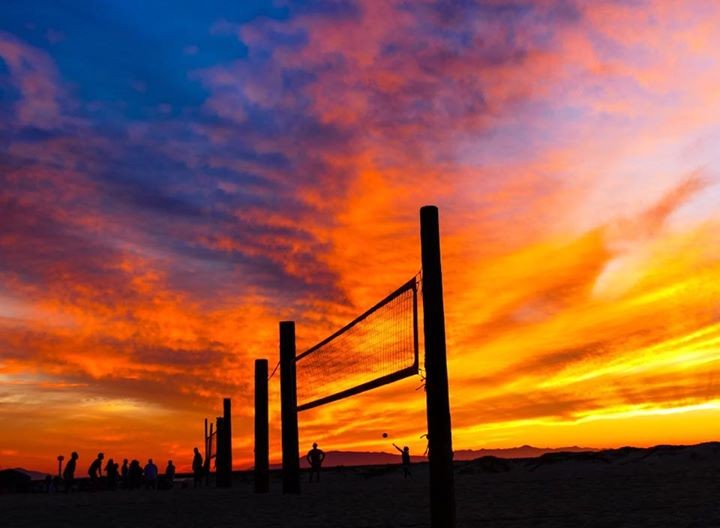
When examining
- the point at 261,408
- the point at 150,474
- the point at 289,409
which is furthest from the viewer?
the point at 150,474

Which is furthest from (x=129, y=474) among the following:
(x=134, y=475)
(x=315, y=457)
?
(x=315, y=457)

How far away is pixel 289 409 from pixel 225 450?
12.1 metres

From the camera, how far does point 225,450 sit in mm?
29141

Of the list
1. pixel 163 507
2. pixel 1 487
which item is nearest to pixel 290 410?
pixel 163 507

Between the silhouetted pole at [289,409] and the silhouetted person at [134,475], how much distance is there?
14.8 m

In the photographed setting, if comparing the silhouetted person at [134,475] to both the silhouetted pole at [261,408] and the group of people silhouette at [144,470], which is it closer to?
the group of people silhouette at [144,470]

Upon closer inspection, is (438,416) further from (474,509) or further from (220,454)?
(220,454)

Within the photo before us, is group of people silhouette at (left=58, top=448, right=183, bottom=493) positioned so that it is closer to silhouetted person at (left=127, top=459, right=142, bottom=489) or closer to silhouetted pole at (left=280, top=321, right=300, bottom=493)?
silhouetted person at (left=127, top=459, right=142, bottom=489)

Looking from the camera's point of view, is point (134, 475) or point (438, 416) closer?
point (438, 416)

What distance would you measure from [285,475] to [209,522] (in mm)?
6226

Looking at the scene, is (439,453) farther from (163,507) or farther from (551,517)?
(163,507)

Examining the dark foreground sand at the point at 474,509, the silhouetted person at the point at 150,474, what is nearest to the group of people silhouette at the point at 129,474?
the silhouetted person at the point at 150,474

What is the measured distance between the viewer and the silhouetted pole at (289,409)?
17656mm

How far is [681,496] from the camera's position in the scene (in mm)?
12141
